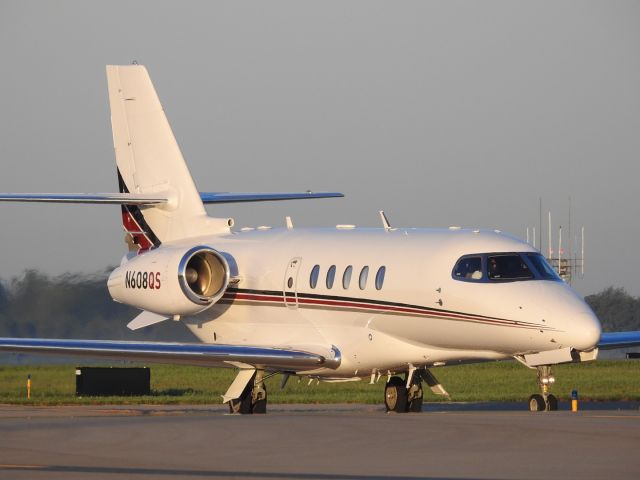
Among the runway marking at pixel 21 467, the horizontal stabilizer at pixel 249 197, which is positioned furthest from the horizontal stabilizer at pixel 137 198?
the runway marking at pixel 21 467

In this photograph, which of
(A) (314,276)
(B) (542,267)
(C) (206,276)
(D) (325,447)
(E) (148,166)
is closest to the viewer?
(D) (325,447)

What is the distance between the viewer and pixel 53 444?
16906mm

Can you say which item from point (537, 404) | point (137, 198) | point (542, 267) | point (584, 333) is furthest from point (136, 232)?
point (584, 333)

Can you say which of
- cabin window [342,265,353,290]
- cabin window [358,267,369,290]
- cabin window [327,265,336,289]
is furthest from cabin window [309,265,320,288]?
cabin window [358,267,369,290]

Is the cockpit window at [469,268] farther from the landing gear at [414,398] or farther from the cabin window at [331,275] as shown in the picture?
the landing gear at [414,398]

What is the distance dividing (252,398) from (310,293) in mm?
2350

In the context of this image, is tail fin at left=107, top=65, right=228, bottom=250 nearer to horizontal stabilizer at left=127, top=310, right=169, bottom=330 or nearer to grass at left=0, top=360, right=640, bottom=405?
horizontal stabilizer at left=127, top=310, right=169, bottom=330

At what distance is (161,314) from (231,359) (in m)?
3.73

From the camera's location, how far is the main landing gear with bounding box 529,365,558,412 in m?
24.6

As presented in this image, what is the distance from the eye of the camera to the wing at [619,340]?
89.0ft

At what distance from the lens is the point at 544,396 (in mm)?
24969

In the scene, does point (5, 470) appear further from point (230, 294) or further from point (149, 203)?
point (149, 203)

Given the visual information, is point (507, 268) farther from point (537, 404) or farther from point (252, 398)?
point (252, 398)

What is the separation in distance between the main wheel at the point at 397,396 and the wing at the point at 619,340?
379 centimetres
